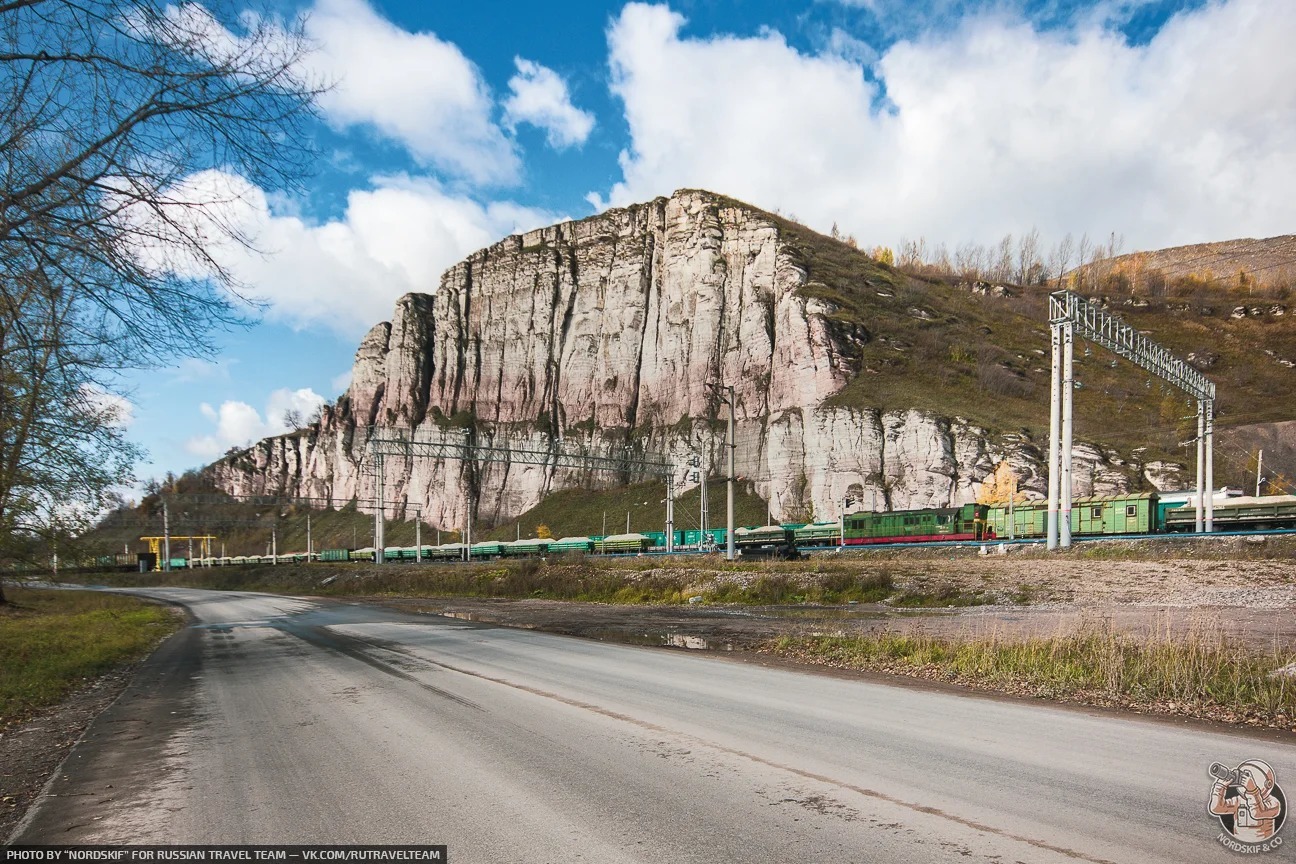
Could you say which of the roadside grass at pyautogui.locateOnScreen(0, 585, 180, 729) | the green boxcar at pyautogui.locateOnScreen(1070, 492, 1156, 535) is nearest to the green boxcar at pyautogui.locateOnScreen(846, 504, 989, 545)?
the green boxcar at pyautogui.locateOnScreen(1070, 492, 1156, 535)

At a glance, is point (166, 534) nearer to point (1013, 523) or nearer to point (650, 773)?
point (1013, 523)

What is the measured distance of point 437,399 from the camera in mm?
148375

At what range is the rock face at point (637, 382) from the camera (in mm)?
89062

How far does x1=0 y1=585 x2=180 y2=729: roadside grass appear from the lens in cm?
1197

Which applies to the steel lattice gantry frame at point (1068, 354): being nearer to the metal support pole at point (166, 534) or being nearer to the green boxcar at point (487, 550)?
the green boxcar at point (487, 550)

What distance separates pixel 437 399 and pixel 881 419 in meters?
92.2

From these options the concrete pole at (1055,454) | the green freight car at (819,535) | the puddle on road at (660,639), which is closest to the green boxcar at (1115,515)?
the concrete pole at (1055,454)

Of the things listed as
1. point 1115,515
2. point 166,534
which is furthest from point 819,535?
point 166,534

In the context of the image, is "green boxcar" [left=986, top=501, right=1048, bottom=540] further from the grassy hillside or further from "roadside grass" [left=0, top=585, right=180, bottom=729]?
"roadside grass" [left=0, top=585, right=180, bottom=729]

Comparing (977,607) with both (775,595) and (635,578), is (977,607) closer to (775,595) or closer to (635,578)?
(775,595)

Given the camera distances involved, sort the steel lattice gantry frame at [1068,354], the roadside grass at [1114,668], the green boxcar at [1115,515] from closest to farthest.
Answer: the roadside grass at [1114,668]
the steel lattice gantry frame at [1068,354]
the green boxcar at [1115,515]

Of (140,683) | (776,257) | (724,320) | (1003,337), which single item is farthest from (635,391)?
(140,683)

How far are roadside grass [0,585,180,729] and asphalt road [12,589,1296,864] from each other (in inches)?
104

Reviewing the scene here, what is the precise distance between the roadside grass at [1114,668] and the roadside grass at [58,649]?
1308 cm
